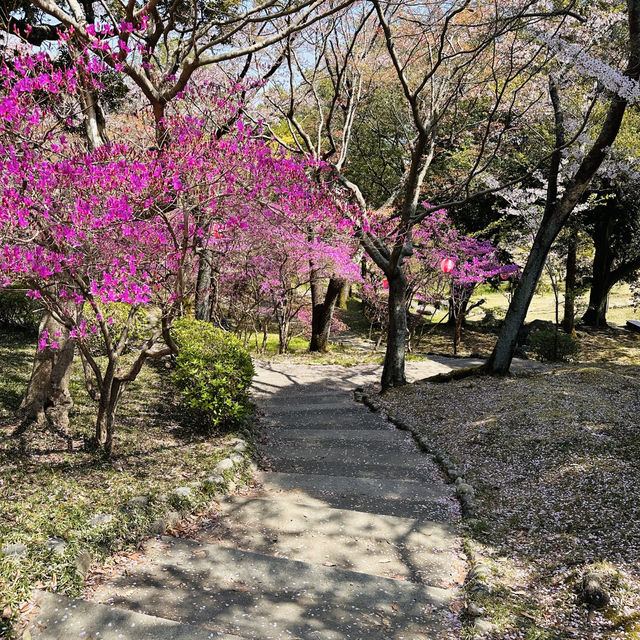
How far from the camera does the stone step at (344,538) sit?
12.3ft

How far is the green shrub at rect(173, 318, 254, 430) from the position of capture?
609 centimetres

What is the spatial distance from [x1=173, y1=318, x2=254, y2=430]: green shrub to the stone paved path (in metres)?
0.74

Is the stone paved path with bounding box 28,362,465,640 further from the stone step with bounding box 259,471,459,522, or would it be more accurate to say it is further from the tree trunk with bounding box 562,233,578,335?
the tree trunk with bounding box 562,233,578,335

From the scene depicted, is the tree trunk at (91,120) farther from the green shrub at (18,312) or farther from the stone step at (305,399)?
the green shrub at (18,312)

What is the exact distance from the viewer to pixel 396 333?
930cm

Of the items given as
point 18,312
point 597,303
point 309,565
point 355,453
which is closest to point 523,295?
point 355,453

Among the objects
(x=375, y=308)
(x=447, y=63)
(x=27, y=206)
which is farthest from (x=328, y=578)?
(x=375, y=308)

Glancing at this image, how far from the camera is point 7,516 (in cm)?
352

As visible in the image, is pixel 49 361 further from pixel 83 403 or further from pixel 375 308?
pixel 375 308

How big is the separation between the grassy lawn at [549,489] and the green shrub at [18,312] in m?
7.17

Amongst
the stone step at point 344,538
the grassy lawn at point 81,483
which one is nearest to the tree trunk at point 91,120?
the grassy lawn at point 81,483

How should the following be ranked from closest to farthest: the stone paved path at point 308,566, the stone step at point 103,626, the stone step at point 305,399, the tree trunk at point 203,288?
the stone step at point 103,626
the stone paved path at point 308,566
the stone step at point 305,399
the tree trunk at point 203,288

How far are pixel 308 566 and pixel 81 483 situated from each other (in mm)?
2088

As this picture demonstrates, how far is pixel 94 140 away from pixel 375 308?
13.4 metres
